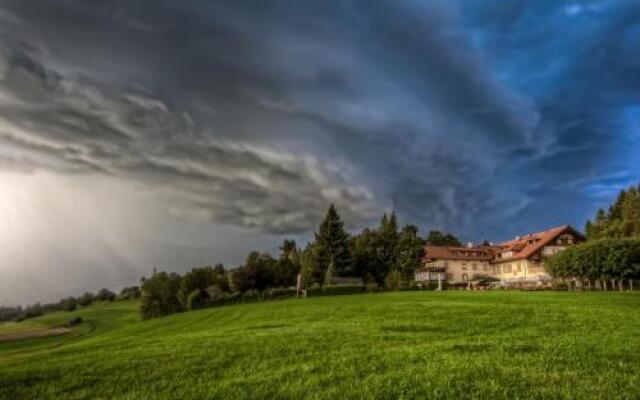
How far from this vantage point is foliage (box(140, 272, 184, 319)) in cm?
6556

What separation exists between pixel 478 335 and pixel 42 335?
6147 centimetres

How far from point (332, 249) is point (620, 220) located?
5764 cm

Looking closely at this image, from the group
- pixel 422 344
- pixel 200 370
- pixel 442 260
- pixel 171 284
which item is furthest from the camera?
pixel 442 260

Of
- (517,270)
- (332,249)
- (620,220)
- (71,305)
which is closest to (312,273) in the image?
(332,249)

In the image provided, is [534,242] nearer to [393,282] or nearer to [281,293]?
[393,282]

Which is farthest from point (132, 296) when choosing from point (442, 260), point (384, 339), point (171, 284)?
point (384, 339)

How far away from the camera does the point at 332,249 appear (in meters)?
73.6

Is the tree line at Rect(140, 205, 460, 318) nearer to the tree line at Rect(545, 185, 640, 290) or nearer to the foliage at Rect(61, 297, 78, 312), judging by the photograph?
the tree line at Rect(545, 185, 640, 290)

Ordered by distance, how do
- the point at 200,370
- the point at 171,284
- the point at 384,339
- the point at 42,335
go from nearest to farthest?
1. the point at 200,370
2. the point at 384,339
3. the point at 42,335
4. the point at 171,284

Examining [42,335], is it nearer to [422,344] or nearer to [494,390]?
[422,344]

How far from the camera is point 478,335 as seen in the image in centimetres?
1403

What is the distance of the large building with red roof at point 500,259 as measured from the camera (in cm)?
7269

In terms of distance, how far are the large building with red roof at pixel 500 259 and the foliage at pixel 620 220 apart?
677 centimetres

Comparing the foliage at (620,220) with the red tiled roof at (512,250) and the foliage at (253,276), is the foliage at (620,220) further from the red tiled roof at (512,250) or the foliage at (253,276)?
the foliage at (253,276)
